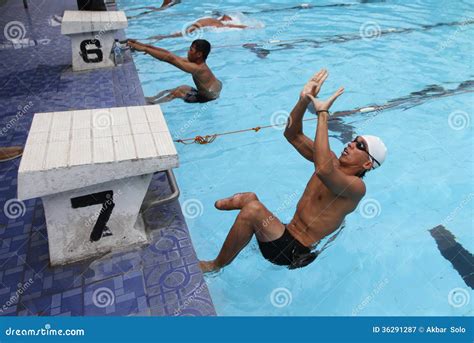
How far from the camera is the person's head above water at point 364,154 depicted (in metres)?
A: 3.31

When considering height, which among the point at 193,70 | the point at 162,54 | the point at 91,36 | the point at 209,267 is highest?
the point at 162,54

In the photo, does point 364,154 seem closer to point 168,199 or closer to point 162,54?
point 168,199

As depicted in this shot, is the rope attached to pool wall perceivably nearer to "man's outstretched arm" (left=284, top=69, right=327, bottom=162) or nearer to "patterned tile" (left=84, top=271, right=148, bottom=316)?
"man's outstretched arm" (left=284, top=69, right=327, bottom=162)

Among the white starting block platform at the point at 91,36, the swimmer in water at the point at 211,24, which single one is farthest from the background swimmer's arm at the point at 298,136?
the swimmer in water at the point at 211,24

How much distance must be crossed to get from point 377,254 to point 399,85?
542cm

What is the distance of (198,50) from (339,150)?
310 cm

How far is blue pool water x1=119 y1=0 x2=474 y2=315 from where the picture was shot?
4000 millimetres

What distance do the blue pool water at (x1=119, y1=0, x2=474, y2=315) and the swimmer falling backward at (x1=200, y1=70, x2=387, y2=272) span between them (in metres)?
0.59

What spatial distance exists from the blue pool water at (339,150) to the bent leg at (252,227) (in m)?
0.52

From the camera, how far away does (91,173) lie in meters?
2.97

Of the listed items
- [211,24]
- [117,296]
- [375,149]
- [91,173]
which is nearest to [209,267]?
[117,296]

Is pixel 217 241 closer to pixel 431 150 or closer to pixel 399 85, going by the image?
pixel 431 150

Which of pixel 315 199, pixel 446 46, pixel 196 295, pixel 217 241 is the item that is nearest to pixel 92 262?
pixel 196 295

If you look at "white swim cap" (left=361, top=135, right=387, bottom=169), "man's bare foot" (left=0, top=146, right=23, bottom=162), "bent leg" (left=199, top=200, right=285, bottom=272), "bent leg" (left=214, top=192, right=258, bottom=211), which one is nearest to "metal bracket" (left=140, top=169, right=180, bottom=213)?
"bent leg" (left=214, top=192, right=258, bottom=211)
